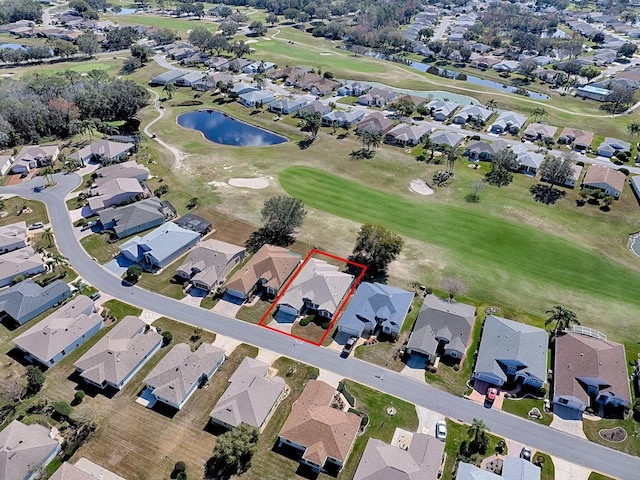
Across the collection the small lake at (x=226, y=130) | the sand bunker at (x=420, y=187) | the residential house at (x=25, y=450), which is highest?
the sand bunker at (x=420, y=187)

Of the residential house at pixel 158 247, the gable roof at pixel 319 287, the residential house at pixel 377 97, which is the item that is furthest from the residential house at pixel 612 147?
the residential house at pixel 158 247

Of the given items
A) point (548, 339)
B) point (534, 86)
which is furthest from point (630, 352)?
point (534, 86)

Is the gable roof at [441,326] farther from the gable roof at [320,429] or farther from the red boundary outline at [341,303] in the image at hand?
the gable roof at [320,429]

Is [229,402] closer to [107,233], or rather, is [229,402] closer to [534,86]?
[107,233]

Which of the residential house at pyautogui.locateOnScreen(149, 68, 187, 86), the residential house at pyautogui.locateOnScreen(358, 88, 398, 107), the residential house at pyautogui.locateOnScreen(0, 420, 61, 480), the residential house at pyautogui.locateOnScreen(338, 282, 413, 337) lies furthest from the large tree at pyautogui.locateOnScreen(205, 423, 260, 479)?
the residential house at pyautogui.locateOnScreen(149, 68, 187, 86)

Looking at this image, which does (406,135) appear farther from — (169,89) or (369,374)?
(169,89)

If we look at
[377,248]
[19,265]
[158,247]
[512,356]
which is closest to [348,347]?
[377,248]
